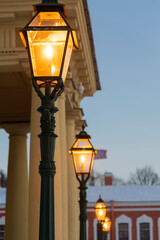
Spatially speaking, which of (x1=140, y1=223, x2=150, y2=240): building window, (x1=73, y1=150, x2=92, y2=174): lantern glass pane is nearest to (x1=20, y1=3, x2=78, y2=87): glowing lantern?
(x1=73, y1=150, x2=92, y2=174): lantern glass pane

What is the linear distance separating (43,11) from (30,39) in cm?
48

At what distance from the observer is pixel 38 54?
591 cm

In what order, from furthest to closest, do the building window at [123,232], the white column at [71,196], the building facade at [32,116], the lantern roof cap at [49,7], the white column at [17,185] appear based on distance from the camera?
the building window at [123,232]
the white column at [17,185]
the white column at [71,196]
the building facade at [32,116]
the lantern roof cap at [49,7]

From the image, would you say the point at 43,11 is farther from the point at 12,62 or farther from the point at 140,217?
the point at 140,217

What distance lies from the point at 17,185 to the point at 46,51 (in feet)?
63.3

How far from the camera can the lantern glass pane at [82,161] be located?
11.0 m

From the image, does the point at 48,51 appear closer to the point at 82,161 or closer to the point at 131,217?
the point at 82,161

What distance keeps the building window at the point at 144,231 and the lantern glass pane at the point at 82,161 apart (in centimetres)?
5038

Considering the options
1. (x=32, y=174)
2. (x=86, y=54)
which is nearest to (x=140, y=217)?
(x=86, y=54)

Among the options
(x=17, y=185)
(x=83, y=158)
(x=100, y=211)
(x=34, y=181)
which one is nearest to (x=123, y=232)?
(x=17, y=185)

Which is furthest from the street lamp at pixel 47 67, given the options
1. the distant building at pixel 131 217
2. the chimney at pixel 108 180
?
the chimney at pixel 108 180

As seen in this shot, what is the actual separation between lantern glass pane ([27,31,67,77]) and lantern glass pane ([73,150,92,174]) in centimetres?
527

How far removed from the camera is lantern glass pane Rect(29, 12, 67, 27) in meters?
6.11

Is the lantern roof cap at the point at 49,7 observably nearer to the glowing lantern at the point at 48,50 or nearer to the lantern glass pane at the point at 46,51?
the glowing lantern at the point at 48,50
